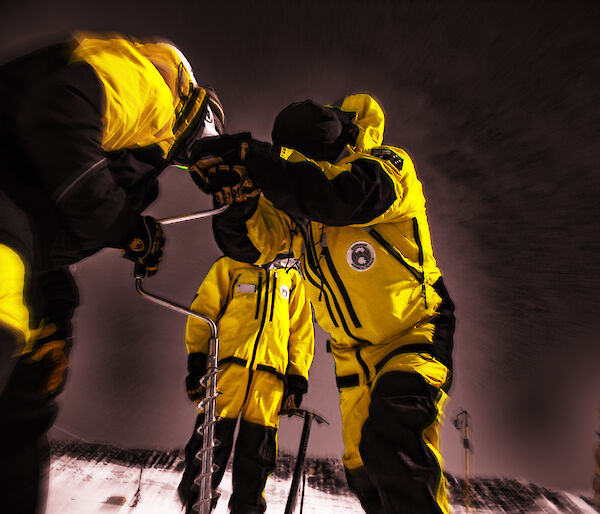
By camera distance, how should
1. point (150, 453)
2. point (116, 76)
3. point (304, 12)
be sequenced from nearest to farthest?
point (116, 76), point (304, 12), point (150, 453)

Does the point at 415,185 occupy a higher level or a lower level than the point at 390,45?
lower

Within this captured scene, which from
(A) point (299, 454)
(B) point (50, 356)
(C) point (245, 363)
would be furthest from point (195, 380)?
(B) point (50, 356)

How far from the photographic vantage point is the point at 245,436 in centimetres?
196

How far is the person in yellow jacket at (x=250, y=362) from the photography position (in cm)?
191

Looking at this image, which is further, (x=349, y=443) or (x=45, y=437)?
(x=349, y=443)

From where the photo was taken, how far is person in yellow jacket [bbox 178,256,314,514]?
1.91 metres

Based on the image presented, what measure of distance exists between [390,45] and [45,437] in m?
4.25

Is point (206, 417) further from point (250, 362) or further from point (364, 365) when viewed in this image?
point (250, 362)

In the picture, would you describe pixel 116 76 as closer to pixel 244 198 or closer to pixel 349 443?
pixel 244 198

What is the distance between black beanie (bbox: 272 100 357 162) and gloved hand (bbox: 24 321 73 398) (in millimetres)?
1021

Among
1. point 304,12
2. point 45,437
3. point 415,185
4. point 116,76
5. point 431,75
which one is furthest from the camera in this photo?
point 431,75

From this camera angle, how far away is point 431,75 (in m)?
4.23

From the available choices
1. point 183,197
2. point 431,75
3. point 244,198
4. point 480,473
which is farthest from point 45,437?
point 480,473

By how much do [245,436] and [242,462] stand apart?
0.12m
